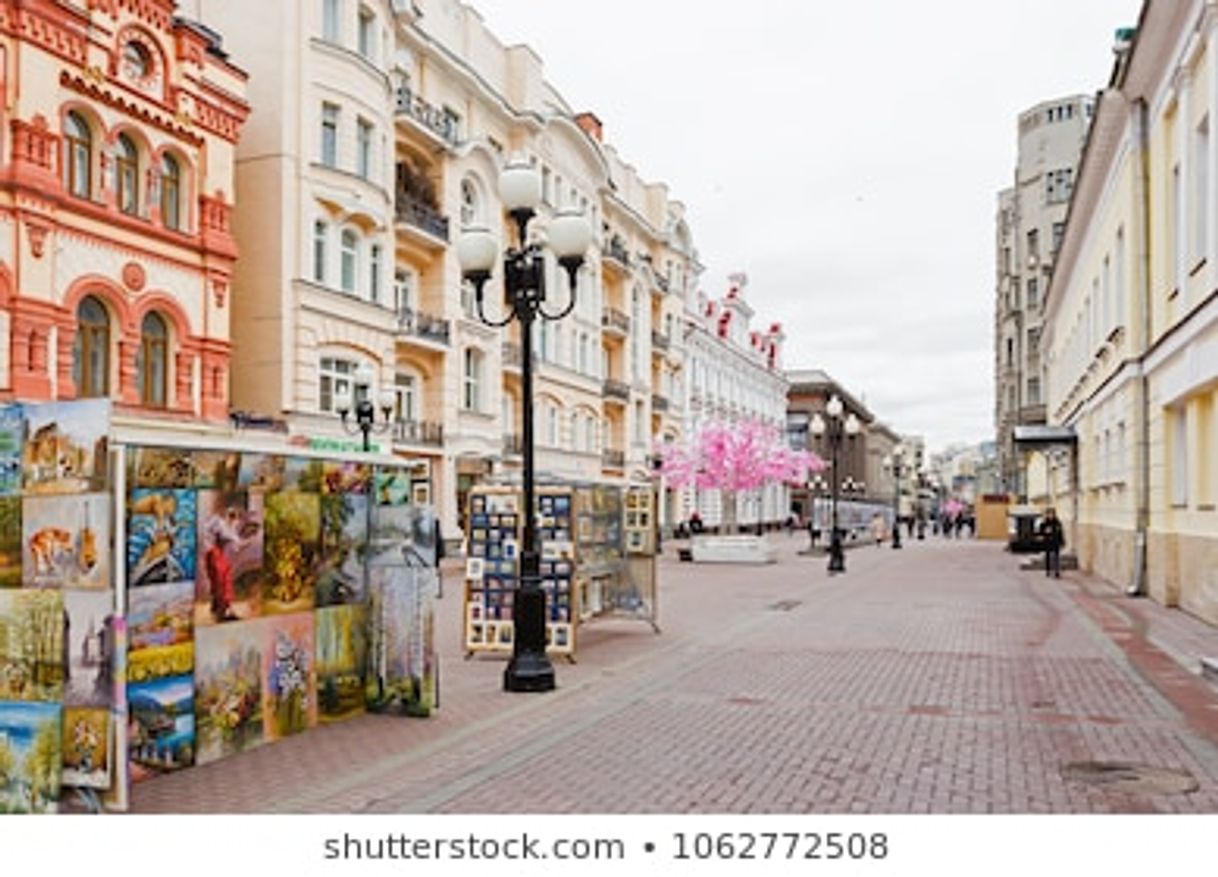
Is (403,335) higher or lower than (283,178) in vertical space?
lower

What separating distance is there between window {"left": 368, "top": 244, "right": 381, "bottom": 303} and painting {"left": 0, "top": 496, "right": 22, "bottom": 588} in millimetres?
23227

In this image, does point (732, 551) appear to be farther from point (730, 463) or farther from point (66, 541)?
point (66, 541)

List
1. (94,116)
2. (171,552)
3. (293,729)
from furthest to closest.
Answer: (94,116), (293,729), (171,552)

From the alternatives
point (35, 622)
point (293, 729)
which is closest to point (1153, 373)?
point (293, 729)

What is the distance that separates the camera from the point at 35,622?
629 cm

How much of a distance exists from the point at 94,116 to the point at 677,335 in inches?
1529

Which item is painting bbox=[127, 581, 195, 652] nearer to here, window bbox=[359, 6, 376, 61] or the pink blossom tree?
window bbox=[359, 6, 376, 61]

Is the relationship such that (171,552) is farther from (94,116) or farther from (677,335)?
(677,335)

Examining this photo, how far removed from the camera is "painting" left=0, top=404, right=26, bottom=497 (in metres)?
6.30

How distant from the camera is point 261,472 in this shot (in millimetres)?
7828

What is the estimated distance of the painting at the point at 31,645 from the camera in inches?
246

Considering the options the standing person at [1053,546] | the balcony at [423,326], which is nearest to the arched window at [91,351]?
the balcony at [423,326]

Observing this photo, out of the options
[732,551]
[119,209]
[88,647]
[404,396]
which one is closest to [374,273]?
[404,396]

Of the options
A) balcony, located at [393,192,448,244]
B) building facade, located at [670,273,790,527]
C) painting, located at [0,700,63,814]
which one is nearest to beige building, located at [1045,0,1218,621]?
painting, located at [0,700,63,814]
